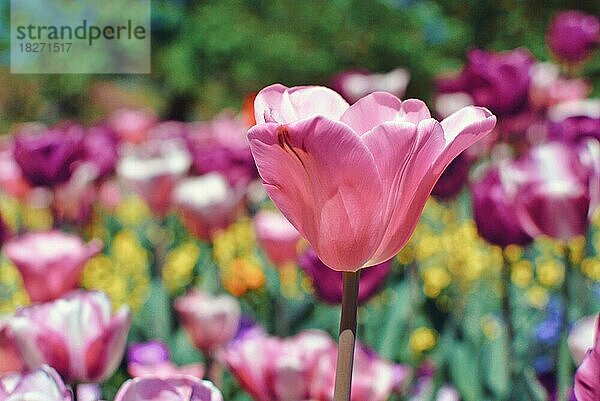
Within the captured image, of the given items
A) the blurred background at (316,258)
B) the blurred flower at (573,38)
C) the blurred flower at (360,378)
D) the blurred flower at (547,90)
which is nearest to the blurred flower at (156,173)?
the blurred background at (316,258)

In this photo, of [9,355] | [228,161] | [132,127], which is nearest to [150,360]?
[9,355]

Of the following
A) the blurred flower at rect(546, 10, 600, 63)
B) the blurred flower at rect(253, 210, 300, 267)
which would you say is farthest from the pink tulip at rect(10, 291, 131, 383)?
the blurred flower at rect(546, 10, 600, 63)

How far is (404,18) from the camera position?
5047mm

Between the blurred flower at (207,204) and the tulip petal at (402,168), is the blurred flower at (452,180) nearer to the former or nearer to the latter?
the blurred flower at (207,204)

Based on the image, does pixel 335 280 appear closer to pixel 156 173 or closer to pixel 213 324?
pixel 213 324

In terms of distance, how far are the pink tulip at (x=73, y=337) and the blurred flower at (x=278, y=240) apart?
2.13ft

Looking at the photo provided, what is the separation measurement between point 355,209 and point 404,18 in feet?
15.4

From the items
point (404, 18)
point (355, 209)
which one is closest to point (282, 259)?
point (355, 209)

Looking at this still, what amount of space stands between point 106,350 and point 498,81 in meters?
0.99

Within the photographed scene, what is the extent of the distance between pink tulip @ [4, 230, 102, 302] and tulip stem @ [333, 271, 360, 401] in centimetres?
62

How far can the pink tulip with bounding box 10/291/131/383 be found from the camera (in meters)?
0.72

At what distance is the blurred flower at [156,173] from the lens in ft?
Answer: 5.65

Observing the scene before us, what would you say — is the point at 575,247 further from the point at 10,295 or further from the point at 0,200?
the point at 0,200

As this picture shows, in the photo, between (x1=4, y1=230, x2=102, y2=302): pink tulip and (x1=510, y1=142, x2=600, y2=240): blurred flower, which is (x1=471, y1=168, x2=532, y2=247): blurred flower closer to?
(x1=510, y1=142, x2=600, y2=240): blurred flower
